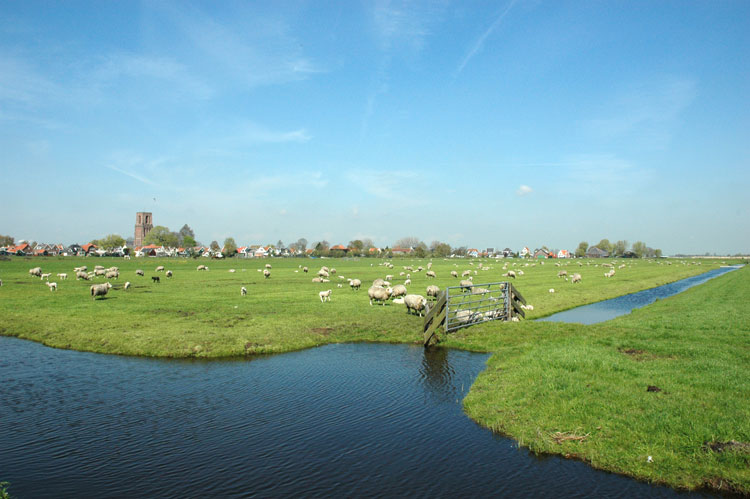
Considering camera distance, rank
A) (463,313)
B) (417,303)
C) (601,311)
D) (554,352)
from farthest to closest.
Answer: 1. (601,311)
2. (417,303)
3. (463,313)
4. (554,352)

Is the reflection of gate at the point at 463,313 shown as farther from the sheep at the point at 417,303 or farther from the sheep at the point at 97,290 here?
the sheep at the point at 97,290

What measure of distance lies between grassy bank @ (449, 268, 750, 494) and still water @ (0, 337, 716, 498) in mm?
622

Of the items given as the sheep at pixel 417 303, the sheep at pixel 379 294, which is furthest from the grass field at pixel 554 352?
the sheep at pixel 417 303

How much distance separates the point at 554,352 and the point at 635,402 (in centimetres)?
584

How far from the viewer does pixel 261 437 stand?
448 inches

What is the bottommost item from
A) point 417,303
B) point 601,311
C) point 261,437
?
point 261,437

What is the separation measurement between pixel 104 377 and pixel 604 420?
18066mm

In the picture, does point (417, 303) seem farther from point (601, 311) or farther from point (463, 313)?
point (601, 311)

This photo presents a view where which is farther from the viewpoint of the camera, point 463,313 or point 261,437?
point 463,313

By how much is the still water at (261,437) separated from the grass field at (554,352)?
0.95 m

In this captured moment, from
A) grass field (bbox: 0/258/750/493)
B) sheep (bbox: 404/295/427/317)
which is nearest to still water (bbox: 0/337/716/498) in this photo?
grass field (bbox: 0/258/750/493)

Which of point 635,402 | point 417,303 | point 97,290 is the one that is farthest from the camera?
point 97,290

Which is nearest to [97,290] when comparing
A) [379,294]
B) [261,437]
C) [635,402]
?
[379,294]

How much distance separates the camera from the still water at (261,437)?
9.02 meters
